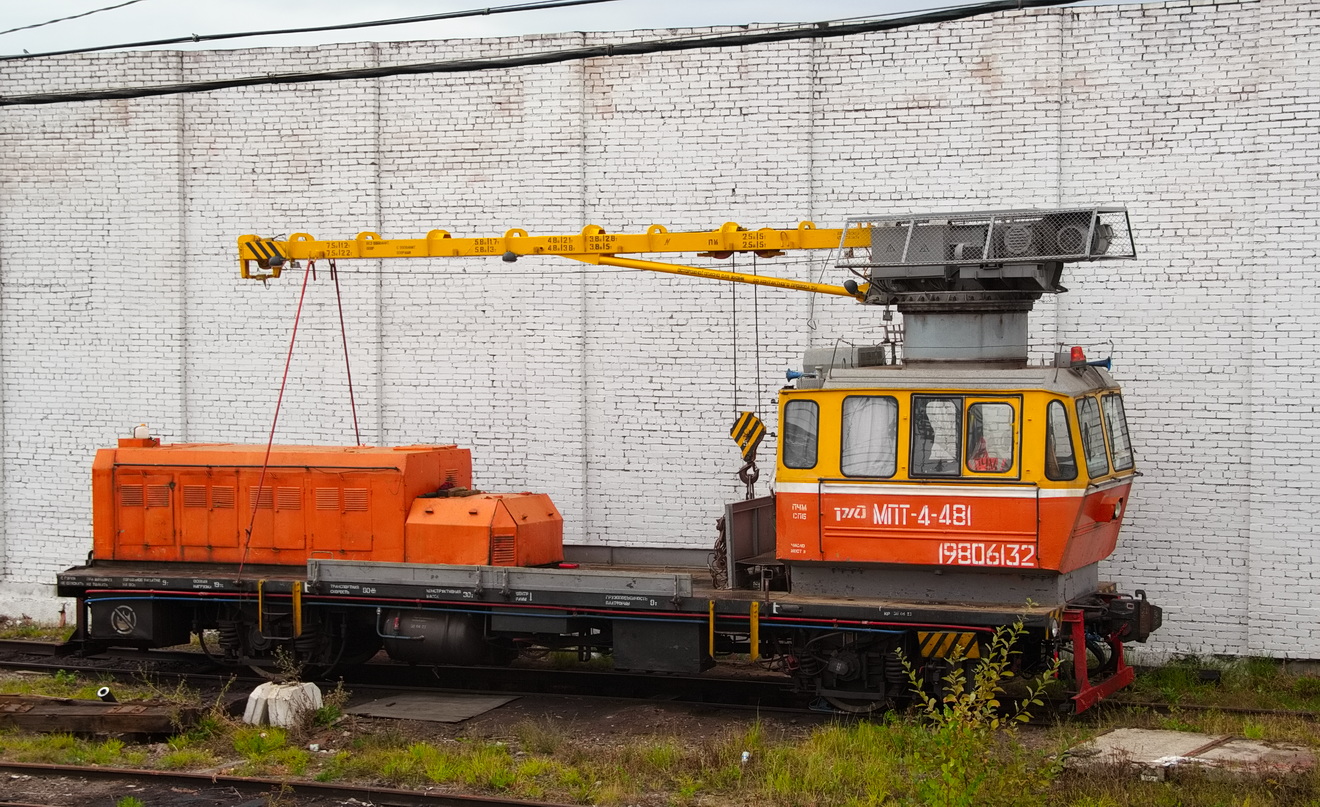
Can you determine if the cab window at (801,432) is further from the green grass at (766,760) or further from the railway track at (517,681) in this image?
the railway track at (517,681)

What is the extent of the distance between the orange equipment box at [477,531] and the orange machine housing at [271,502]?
0.09 feet

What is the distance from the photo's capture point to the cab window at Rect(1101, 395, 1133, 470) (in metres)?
10.7

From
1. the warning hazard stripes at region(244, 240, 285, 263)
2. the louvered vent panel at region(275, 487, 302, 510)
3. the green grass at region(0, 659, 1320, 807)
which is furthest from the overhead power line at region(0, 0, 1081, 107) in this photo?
the green grass at region(0, 659, 1320, 807)

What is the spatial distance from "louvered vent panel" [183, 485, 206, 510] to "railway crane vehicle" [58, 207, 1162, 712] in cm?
1

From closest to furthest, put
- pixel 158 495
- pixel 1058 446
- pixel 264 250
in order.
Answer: pixel 1058 446
pixel 264 250
pixel 158 495

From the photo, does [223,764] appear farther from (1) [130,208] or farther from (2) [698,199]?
(1) [130,208]

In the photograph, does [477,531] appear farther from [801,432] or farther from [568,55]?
[568,55]

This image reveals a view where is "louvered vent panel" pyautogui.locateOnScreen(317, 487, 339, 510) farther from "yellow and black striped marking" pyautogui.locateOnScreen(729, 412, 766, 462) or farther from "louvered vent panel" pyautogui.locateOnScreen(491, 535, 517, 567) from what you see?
"yellow and black striped marking" pyautogui.locateOnScreen(729, 412, 766, 462)

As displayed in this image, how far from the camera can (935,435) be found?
10.0 m

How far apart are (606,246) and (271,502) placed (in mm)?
4034

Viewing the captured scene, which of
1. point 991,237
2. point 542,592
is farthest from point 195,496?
point 991,237

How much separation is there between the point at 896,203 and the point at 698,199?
2155 millimetres

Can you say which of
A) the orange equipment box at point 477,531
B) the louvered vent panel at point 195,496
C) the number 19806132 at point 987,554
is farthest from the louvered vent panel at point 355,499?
the number 19806132 at point 987,554

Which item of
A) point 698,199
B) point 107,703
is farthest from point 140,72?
point 107,703
